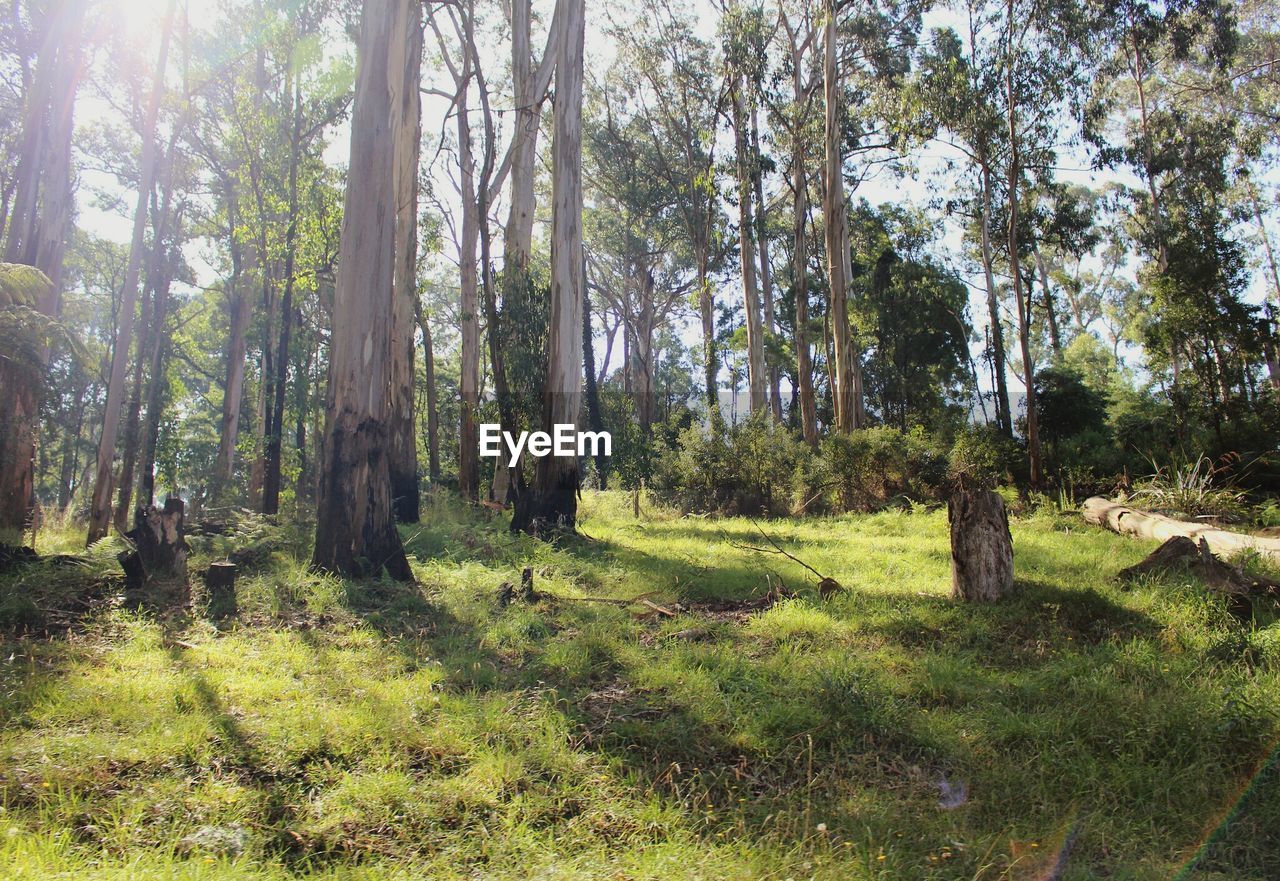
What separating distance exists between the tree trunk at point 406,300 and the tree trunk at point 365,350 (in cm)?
491

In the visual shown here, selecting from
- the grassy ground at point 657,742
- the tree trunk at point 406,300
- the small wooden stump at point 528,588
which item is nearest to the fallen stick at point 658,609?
the grassy ground at point 657,742

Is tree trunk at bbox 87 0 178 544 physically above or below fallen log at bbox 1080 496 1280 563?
above

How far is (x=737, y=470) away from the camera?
47.6ft

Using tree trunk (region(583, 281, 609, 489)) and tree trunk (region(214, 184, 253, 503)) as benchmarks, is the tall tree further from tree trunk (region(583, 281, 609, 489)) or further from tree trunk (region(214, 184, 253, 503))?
tree trunk (region(214, 184, 253, 503))

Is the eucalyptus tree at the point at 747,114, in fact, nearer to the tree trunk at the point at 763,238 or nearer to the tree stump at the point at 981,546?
the tree trunk at the point at 763,238

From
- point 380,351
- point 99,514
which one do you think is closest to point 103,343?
point 99,514

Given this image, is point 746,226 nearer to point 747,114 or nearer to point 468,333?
point 747,114

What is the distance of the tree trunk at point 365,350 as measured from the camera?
6984 mm

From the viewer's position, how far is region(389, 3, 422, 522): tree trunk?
12.4 meters

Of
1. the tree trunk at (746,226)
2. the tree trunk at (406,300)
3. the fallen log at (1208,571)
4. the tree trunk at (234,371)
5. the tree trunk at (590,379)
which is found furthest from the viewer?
the tree trunk at (234,371)

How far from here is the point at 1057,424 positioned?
60.7 ft

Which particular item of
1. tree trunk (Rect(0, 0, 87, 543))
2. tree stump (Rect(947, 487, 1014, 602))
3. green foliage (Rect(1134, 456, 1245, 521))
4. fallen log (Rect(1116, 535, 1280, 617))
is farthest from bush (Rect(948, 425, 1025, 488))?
tree trunk (Rect(0, 0, 87, 543))

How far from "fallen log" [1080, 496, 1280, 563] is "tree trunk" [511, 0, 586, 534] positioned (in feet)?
22.2

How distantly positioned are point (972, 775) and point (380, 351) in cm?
607
